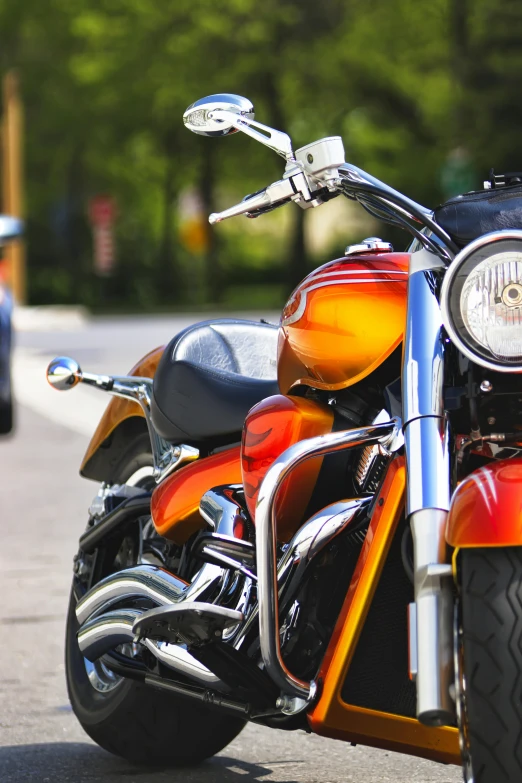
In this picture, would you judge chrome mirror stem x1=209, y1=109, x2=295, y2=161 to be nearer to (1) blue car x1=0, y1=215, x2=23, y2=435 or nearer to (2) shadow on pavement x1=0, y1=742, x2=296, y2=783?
(2) shadow on pavement x1=0, y1=742, x2=296, y2=783

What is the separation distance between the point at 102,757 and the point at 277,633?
1.24 meters

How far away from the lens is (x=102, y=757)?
4.05 m

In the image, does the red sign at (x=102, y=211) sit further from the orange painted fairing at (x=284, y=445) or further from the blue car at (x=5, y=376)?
the orange painted fairing at (x=284, y=445)

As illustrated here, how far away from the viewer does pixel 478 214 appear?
2.85 m

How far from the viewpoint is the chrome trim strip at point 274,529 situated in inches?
116

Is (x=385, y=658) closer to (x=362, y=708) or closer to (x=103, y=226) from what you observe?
(x=362, y=708)

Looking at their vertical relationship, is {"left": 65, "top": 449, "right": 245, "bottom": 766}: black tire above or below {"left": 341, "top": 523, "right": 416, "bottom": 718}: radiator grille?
below

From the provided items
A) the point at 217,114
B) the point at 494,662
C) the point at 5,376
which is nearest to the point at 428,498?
the point at 494,662

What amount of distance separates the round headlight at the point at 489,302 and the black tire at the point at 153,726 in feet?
4.77

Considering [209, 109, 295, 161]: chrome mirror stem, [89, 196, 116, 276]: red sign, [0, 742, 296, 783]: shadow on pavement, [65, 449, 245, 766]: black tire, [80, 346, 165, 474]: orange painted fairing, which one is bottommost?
[0, 742, 296, 783]: shadow on pavement

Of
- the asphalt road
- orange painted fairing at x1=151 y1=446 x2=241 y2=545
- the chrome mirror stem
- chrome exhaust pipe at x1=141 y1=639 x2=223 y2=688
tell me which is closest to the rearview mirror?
the chrome mirror stem

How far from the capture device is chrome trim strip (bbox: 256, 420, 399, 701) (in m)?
2.94

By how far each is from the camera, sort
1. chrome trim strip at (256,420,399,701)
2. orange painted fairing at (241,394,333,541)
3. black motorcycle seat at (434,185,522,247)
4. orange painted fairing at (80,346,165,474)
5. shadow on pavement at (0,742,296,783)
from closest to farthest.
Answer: black motorcycle seat at (434,185,522,247) → chrome trim strip at (256,420,399,701) → orange painted fairing at (241,394,333,541) → shadow on pavement at (0,742,296,783) → orange painted fairing at (80,346,165,474)

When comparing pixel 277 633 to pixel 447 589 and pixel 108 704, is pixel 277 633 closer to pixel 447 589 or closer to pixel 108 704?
pixel 447 589
